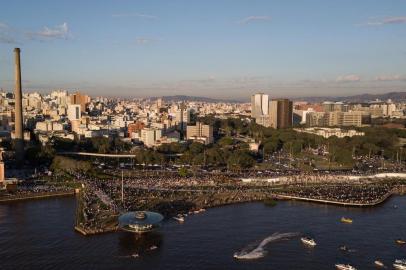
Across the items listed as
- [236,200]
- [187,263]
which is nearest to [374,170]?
[236,200]

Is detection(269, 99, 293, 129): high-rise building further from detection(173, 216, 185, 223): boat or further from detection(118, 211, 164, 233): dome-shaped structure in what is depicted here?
detection(118, 211, 164, 233): dome-shaped structure

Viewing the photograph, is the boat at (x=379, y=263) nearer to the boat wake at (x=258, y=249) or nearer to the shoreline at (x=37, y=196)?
the boat wake at (x=258, y=249)

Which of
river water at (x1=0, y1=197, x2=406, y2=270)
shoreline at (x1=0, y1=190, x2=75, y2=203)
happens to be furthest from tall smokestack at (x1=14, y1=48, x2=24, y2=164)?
river water at (x1=0, y1=197, x2=406, y2=270)

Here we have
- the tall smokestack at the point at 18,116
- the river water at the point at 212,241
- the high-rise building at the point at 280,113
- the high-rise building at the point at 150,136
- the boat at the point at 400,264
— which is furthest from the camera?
the high-rise building at the point at 280,113

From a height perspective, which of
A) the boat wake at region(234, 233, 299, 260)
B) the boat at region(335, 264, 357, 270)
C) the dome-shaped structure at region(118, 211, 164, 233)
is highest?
the dome-shaped structure at region(118, 211, 164, 233)

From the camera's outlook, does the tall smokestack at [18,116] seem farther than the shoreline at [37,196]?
Yes

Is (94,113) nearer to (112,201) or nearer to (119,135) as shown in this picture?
A: (119,135)

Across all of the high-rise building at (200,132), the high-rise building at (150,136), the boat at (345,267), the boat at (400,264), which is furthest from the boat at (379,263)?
the high-rise building at (200,132)
